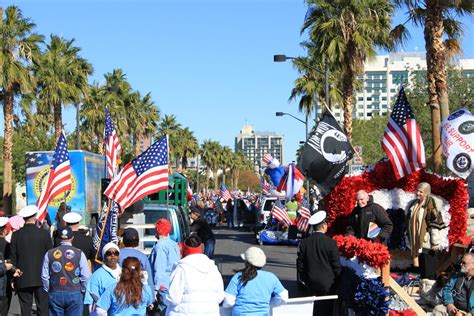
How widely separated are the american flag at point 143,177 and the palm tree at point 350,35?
1714 cm

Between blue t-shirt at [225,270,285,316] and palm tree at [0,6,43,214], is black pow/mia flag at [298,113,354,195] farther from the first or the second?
palm tree at [0,6,43,214]

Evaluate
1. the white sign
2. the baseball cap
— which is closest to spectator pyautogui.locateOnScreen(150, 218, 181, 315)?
the baseball cap

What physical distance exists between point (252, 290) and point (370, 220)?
424 centimetres

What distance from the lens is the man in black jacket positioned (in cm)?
1093

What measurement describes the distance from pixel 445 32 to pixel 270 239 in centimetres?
1020

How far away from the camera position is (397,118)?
526 inches

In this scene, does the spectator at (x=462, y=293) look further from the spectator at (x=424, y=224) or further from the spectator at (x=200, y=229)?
the spectator at (x=200, y=229)

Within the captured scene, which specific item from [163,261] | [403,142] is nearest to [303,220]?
[403,142]

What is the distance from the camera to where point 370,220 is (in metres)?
11.0

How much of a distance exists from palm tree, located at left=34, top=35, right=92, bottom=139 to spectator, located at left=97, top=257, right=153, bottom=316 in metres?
31.6

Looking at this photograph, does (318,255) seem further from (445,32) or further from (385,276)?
(445,32)

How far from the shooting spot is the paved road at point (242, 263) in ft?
50.3

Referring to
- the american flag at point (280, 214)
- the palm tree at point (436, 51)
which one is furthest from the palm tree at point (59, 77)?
the palm tree at point (436, 51)

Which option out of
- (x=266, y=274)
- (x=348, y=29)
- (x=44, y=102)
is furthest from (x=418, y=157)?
(x=44, y=102)
